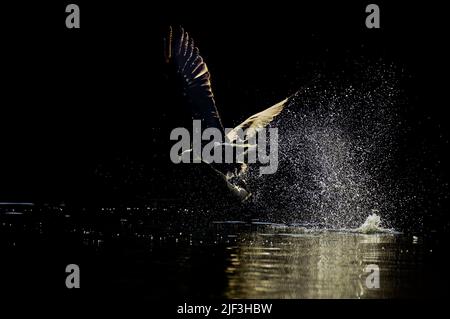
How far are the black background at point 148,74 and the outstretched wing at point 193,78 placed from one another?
502 cm

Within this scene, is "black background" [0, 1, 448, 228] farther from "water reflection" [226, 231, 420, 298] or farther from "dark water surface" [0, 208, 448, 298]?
"water reflection" [226, 231, 420, 298]

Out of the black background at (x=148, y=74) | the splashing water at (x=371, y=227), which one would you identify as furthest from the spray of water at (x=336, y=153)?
the splashing water at (x=371, y=227)

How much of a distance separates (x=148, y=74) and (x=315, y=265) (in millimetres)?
9399

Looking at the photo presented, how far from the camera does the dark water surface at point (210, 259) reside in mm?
6820

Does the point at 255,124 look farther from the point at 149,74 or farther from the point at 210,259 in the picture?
the point at 149,74

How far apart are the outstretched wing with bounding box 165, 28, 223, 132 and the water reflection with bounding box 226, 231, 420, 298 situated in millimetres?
1637

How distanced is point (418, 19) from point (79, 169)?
753cm

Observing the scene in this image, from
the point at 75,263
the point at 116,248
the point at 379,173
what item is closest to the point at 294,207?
the point at 379,173

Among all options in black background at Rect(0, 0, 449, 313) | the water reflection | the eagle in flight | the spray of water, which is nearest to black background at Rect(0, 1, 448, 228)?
black background at Rect(0, 0, 449, 313)

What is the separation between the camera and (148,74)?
16.8 m

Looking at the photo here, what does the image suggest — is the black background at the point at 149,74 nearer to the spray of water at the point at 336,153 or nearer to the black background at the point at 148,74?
the black background at the point at 148,74

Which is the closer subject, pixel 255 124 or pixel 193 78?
pixel 193 78

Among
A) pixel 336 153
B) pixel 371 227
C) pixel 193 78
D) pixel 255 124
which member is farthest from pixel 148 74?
pixel 371 227

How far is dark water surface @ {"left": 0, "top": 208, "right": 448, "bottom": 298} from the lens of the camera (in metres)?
6.82
